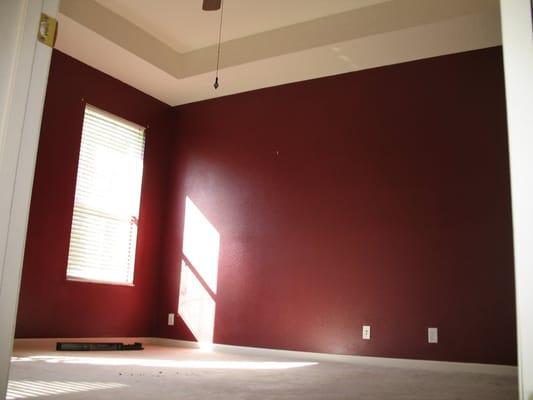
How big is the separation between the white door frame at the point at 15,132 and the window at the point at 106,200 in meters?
4.39

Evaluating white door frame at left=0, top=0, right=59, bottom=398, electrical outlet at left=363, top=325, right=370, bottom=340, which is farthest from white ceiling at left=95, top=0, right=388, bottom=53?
white door frame at left=0, top=0, right=59, bottom=398

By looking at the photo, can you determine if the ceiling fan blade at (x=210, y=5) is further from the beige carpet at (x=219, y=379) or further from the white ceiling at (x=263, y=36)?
the beige carpet at (x=219, y=379)

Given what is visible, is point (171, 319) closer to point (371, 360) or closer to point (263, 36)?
point (371, 360)

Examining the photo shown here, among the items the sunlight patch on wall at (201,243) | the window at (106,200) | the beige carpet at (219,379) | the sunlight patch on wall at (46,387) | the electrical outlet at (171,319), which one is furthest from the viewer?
the electrical outlet at (171,319)

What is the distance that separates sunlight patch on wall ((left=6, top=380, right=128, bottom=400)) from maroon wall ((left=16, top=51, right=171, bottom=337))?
2.27 metres

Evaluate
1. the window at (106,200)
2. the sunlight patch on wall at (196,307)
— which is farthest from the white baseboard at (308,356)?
the window at (106,200)

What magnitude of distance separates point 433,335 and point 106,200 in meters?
3.64

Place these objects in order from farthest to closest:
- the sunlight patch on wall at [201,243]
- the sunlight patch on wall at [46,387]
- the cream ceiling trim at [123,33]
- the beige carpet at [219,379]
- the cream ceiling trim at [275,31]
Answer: the sunlight patch on wall at [201,243], the cream ceiling trim at [123,33], the cream ceiling trim at [275,31], the beige carpet at [219,379], the sunlight patch on wall at [46,387]

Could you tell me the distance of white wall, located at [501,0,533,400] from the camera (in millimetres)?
1072

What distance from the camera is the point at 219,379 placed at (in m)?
3.31

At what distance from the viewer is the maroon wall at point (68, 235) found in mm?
5047

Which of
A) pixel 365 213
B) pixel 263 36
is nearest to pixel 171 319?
pixel 365 213

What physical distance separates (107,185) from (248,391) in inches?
142

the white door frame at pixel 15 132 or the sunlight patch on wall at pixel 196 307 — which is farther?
the sunlight patch on wall at pixel 196 307
